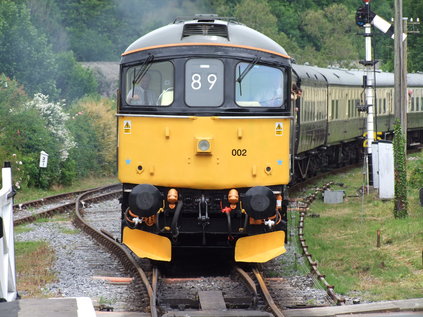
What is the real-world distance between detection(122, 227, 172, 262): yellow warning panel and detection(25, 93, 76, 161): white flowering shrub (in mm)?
17587

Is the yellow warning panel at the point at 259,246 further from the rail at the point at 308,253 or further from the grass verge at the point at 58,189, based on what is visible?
the grass verge at the point at 58,189

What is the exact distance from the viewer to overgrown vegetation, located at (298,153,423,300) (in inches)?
456

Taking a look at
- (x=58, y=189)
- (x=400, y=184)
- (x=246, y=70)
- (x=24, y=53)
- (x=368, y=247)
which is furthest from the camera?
(x=24, y=53)

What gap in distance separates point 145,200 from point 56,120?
19414 millimetres

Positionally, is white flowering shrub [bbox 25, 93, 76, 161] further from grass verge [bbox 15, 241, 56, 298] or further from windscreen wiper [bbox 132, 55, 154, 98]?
windscreen wiper [bbox 132, 55, 154, 98]

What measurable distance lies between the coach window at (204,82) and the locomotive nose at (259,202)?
47.1 inches

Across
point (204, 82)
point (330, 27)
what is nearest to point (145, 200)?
point (204, 82)

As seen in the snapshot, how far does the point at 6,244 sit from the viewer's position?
8.66 metres

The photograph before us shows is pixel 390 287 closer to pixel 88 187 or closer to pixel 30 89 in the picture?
pixel 88 187

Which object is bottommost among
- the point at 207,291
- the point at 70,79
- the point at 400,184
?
the point at 207,291

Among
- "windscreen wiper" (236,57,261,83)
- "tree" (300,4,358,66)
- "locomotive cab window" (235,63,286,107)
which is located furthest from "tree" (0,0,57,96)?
"windscreen wiper" (236,57,261,83)

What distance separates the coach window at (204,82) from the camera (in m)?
12.0

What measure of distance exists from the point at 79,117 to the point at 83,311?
25503 millimetres

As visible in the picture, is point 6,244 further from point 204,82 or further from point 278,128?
point 278,128
